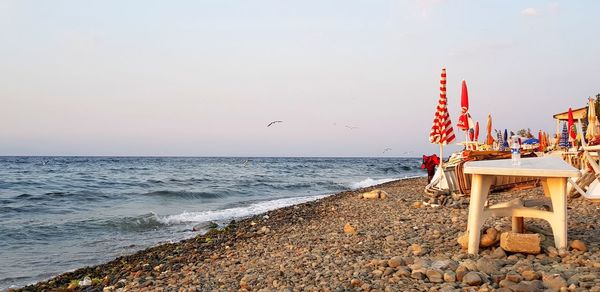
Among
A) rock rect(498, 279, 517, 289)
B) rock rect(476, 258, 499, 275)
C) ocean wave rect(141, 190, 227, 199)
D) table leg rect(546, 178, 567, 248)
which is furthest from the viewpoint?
ocean wave rect(141, 190, 227, 199)

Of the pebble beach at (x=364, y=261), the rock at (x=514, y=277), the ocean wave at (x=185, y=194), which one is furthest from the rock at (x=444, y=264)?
the ocean wave at (x=185, y=194)

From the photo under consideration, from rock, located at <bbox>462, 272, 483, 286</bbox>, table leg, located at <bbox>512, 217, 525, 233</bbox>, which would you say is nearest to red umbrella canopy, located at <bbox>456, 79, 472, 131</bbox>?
table leg, located at <bbox>512, 217, 525, 233</bbox>

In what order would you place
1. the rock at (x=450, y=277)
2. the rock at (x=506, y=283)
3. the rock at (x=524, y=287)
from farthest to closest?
1. the rock at (x=450, y=277)
2. the rock at (x=506, y=283)
3. the rock at (x=524, y=287)

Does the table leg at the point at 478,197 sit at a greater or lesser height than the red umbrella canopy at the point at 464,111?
lesser

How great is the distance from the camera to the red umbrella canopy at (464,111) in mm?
13250

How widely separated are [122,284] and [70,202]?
48.5ft

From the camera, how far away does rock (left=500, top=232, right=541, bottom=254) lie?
4651 millimetres

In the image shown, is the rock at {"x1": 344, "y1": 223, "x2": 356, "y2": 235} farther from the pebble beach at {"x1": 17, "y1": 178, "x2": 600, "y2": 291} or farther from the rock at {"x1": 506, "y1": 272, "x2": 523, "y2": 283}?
the rock at {"x1": 506, "y1": 272, "x2": 523, "y2": 283}

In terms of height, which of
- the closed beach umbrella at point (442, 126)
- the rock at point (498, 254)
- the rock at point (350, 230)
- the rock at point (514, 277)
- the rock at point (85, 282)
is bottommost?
the rock at point (85, 282)

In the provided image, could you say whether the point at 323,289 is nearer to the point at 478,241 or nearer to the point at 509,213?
the point at 478,241

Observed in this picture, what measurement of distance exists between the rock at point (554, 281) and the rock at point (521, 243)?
712mm

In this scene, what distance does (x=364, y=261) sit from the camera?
527 cm

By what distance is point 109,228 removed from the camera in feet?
40.8

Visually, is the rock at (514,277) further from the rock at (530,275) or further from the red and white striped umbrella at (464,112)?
the red and white striped umbrella at (464,112)
